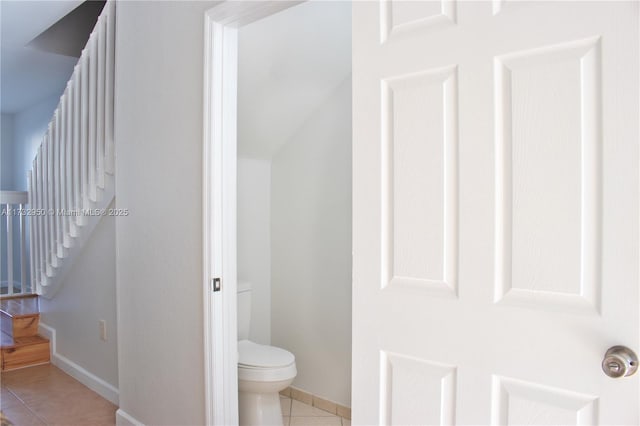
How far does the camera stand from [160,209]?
2.17m

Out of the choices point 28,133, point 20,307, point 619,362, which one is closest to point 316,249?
point 619,362

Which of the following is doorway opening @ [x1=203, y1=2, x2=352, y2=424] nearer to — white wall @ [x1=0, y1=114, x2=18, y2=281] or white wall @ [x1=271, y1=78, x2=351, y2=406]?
white wall @ [x1=271, y1=78, x2=351, y2=406]

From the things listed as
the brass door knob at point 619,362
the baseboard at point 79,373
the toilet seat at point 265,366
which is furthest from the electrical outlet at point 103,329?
the brass door knob at point 619,362

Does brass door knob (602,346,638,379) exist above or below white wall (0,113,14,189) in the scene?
below

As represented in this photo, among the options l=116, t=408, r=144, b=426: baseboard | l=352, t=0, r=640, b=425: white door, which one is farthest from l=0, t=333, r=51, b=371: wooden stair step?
l=352, t=0, r=640, b=425: white door

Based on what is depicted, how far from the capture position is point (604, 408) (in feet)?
3.08

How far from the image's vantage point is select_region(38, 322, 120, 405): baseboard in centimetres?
273

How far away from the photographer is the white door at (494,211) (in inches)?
37.0

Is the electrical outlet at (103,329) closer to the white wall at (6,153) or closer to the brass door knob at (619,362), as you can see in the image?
the brass door knob at (619,362)

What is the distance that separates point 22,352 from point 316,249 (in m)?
2.24

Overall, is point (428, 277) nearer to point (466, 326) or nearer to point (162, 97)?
point (466, 326)

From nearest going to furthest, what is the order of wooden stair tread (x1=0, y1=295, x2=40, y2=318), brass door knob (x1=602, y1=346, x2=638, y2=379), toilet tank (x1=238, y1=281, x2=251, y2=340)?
1. brass door knob (x1=602, y1=346, x2=638, y2=379)
2. toilet tank (x1=238, y1=281, x2=251, y2=340)
3. wooden stair tread (x1=0, y1=295, x2=40, y2=318)

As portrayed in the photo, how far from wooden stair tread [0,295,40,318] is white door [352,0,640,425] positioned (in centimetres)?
307

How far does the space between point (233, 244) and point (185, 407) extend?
75 cm
